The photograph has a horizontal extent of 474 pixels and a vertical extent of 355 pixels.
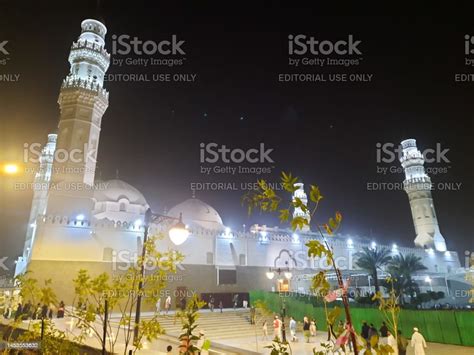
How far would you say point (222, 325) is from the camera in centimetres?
1944

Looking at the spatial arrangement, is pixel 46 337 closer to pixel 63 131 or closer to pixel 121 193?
pixel 63 131

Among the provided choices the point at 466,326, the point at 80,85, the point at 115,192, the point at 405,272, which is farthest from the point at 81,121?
the point at 405,272

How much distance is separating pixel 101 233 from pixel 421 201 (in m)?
40.0

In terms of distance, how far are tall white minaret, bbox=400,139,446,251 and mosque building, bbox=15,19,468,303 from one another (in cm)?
728

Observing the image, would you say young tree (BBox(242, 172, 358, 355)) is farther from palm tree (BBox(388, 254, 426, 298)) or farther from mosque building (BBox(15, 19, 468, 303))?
palm tree (BBox(388, 254, 426, 298))

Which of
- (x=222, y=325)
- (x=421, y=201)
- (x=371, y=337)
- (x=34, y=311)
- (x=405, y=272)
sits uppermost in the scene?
(x=421, y=201)

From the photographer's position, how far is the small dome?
31.6 metres

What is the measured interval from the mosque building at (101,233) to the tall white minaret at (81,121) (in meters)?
0.07

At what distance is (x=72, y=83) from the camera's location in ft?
89.6

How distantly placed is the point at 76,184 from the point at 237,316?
14775 mm

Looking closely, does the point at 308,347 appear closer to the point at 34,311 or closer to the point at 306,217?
the point at 34,311

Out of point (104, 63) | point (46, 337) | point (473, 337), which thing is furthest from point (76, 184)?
point (473, 337)

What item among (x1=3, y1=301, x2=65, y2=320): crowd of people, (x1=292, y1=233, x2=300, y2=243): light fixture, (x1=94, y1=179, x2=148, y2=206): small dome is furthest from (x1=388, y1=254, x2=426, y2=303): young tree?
(x1=3, y1=301, x2=65, y2=320): crowd of people

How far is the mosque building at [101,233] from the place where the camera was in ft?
77.9
